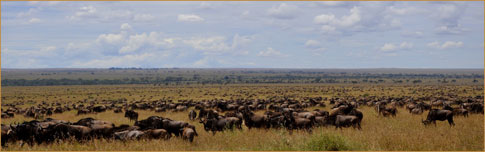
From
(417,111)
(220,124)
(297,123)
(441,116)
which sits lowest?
(417,111)

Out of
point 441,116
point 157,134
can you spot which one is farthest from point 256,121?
point 441,116

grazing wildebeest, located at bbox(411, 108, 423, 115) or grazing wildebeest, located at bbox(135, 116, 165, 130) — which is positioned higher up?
grazing wildebeest, located at bbox(135, 116, 165, 130)

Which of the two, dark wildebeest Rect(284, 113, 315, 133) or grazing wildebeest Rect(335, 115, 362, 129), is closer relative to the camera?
dark wildebeest Rect(284, 113, 315, 133)

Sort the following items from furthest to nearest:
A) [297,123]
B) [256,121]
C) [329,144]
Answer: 1. [256,121]
2. [297,123]
3. [329,144]

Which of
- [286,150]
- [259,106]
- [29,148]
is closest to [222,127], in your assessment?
[286,150]

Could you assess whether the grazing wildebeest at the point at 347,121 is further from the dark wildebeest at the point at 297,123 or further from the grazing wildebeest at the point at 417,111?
the grazing wildebeest at the point at 417,111

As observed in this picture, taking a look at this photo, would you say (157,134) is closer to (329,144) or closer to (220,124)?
(220,124)

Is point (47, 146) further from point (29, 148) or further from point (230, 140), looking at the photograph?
point (230, 140)

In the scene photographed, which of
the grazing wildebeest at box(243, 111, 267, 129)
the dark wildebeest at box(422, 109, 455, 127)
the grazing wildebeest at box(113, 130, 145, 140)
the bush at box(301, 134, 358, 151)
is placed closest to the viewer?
the bush at box(301, 134, 358, 151)

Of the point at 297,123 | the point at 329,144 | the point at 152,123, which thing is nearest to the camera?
the point at 329,144

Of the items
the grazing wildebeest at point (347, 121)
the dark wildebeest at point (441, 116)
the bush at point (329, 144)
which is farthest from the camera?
the dark wildebeest at point (441, 116)

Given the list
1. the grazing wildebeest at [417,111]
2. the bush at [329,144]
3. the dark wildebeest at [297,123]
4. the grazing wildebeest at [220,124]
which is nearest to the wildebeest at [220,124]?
the grazing wildebeest at [220,124]

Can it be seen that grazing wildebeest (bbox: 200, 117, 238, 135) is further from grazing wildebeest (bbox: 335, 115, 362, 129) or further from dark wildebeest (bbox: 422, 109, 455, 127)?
dark wildebeest (bbox: 422, 109, 455, 127)

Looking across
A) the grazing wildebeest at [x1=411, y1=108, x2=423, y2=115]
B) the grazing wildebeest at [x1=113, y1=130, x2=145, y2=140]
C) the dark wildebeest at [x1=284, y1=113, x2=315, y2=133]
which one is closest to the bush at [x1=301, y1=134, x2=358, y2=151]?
the dark wildebeest at [x1=284, y1=113, x2=315, y2=133]
